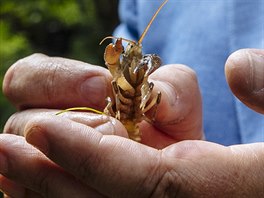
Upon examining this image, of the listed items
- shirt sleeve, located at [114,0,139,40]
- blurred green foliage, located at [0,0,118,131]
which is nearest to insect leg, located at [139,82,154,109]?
shirt sleeve, located at [114,0,139,40]

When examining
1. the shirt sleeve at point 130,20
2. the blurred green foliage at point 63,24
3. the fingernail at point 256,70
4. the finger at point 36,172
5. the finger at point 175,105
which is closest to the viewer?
the fingernail at point 256,70

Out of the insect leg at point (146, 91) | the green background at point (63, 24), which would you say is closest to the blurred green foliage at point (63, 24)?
the green background at point (63, 24)

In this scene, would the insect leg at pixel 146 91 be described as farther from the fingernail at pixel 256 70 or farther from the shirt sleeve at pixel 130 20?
the shirt sleeve at pixel 130 20

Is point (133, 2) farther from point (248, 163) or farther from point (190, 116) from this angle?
point (248, 163)

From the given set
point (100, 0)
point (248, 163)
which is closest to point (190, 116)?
point (248, 163)

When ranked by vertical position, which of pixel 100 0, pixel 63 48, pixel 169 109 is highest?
pixel 169 109
